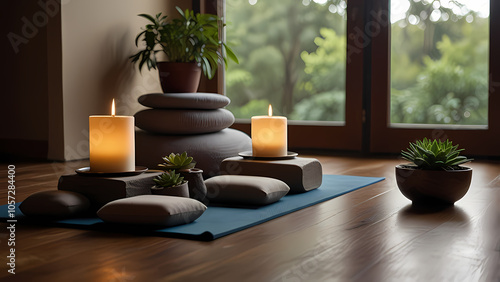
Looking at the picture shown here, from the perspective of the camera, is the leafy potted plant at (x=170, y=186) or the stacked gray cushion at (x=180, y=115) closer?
the leafy potted plant at (x=170, y=186)

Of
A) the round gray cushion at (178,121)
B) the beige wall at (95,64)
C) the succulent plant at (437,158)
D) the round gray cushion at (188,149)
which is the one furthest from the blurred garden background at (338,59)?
the succulent plant at (437,158)

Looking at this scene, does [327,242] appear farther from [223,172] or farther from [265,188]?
[223,172]

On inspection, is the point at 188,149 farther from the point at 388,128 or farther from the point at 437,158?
the point at 388,128

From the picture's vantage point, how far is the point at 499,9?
10.2 ft

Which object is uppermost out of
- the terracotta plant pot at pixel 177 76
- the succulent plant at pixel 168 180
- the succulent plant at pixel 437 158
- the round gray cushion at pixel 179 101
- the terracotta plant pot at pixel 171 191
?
the terracotta plant pot at pixel 177 76

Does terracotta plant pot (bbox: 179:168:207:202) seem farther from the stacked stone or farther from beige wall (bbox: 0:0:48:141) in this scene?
beige wall (bbox: 0:0:48:141)

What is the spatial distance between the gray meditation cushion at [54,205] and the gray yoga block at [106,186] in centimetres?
4

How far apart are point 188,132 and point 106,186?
91 cm

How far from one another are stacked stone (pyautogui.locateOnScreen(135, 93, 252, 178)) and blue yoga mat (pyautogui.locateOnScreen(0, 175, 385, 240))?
1.76 ft

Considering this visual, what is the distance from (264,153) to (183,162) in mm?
410

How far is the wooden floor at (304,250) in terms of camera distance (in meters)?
1.02

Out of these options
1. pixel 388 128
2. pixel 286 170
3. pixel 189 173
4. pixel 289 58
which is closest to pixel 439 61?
pixel 388 128

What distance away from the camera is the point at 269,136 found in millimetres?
1967

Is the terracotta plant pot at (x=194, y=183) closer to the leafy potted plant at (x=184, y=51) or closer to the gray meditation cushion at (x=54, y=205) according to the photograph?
the gray meditation cushion at (x=54, y=205)
